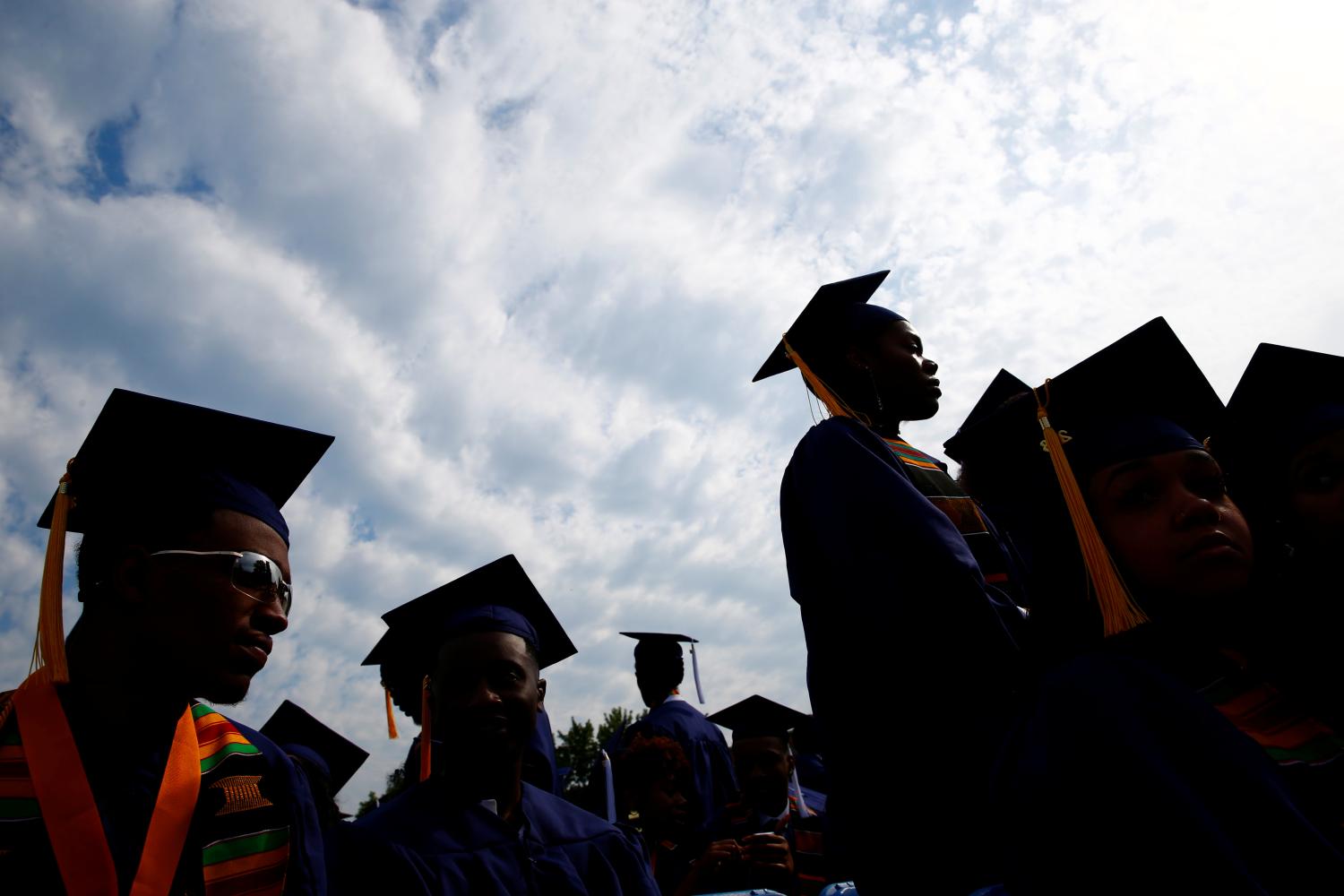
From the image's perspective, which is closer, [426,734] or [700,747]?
[426,734]

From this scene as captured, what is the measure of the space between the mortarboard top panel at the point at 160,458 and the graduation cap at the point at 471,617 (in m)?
1.37

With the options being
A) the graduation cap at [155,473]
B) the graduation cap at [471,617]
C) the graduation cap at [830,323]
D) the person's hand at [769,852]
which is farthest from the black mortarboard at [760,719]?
the graduation cap at [155,473]

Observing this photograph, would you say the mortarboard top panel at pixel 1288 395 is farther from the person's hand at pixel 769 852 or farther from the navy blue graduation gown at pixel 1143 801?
the person's hand at pixel 769 852

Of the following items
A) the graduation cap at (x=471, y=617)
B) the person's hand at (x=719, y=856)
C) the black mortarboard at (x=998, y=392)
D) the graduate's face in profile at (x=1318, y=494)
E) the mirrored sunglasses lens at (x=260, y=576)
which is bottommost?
the person's hand at (x=719, y=856)

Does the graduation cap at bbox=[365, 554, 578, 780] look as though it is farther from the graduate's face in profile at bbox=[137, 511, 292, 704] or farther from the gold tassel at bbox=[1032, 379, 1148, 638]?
the gold tassel at bbox=[1032, 379, 1148, 638]

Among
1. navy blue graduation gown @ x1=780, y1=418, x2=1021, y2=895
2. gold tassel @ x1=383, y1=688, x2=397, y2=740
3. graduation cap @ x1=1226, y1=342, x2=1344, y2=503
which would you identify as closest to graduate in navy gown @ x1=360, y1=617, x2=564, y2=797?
gold tassel @ x1=383, y1=688, x2=397, y2=740

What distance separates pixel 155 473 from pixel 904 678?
2152 millimetres

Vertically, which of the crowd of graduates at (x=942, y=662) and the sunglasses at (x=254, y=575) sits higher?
the sunglasses at (x=254, y=575)

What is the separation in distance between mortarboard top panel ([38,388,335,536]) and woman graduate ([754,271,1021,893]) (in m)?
1.73

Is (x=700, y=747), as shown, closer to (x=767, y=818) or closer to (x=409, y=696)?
(x=767, y=818)

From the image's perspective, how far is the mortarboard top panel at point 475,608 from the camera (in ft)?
11.9

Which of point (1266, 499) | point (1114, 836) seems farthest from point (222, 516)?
point (1266, 499)

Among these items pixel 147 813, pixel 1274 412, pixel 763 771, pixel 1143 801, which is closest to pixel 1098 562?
pixel 1143 801

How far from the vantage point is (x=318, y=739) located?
5.57 meters
